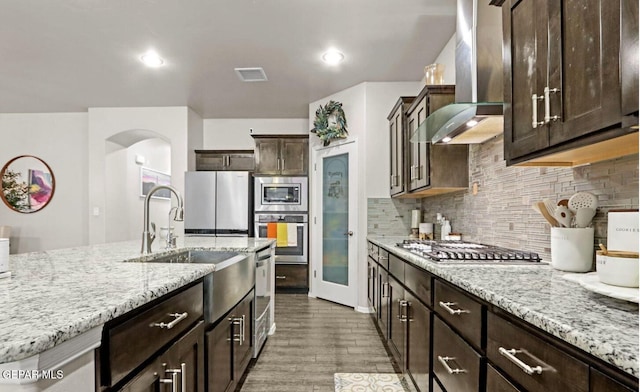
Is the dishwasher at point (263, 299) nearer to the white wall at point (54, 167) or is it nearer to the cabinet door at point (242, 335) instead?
the cabinet door at point (242, 335)

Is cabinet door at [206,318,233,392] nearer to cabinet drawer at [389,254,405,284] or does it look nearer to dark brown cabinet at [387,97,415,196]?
cabinet drawer at [389,254,405,284]

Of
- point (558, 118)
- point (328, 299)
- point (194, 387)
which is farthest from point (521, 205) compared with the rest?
point (328, 299)

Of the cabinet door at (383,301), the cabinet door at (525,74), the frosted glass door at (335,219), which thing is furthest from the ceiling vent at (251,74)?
the cabinet door at (525,74)

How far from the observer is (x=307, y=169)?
5.30 meters

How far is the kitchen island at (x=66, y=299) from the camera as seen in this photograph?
26.0 inches

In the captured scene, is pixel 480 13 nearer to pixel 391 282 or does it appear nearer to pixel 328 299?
pixel 391 282

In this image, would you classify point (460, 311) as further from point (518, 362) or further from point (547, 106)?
point (547, 106)

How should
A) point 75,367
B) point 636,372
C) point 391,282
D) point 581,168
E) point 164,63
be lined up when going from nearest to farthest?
point 636,372 < point 75,367 < point 581,168 < point 391,282 < point 164,63

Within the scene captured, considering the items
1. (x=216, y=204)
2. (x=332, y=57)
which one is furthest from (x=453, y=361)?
(x=216, y=204)

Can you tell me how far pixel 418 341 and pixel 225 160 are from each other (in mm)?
4370

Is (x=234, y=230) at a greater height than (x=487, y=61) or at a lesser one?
lesser

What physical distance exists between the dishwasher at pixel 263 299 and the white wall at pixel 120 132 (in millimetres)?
2554

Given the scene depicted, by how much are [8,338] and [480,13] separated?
7.89 feet

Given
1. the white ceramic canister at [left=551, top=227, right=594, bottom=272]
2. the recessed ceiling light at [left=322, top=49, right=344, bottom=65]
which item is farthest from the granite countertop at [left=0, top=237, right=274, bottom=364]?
the recessed ceiling light at [left=322, top=49, right=344, bottom=65]
